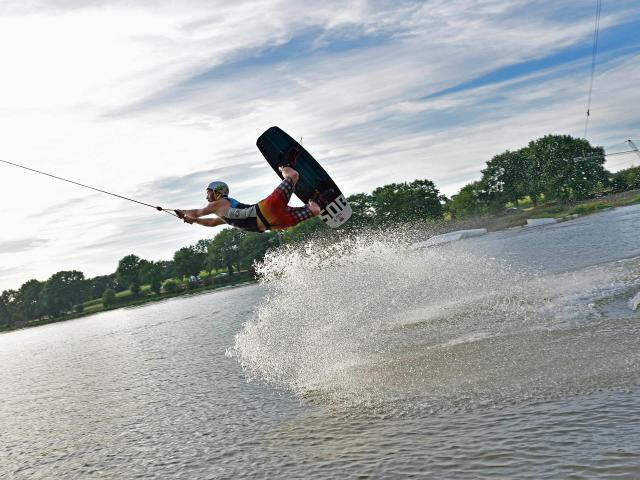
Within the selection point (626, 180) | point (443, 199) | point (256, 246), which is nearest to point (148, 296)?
point (256, 246)

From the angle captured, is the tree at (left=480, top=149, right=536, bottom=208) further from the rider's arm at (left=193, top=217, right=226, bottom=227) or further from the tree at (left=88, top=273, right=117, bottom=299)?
the tree at (left=88, top=273, right=117, bottom=299)

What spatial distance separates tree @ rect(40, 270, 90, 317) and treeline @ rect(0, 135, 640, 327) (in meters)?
28.0

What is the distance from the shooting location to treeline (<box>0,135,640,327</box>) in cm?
9931

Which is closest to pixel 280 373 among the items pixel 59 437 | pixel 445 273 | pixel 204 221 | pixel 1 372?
pixel 59 437

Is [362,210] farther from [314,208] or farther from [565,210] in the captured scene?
[314,208]

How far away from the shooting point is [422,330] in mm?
18641

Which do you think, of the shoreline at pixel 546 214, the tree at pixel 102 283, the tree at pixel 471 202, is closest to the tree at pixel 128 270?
the shoreline at pixel 546 214

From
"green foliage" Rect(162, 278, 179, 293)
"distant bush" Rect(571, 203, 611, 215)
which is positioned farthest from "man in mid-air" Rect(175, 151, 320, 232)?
"green foliage" Rect(162, 278, 179, 293)

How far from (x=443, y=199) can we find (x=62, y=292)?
4376 inches

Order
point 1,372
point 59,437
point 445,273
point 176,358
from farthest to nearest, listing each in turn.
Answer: point 1,372 < point 445,273 < point 176,358 < point 59,437

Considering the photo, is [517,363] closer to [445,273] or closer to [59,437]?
[59,437]

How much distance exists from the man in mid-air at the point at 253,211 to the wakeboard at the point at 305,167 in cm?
132

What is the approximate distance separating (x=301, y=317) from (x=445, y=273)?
31.3 feet

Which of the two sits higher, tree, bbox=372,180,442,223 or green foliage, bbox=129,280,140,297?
tree, bbox=372,180,442,223
